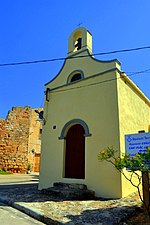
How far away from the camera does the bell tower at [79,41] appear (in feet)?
33.2

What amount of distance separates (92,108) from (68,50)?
4051 mm

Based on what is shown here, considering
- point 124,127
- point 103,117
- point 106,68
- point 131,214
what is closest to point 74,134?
point 103,117

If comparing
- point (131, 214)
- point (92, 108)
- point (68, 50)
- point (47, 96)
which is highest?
point (68, 50)

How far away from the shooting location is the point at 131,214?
5230mm

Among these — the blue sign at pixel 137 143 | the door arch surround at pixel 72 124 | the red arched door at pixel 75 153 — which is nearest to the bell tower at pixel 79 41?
the door arch surround at pixel 72 124

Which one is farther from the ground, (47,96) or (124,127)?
(47,96)

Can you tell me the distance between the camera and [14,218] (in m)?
4.84

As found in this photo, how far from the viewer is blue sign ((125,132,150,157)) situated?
18.0 feet

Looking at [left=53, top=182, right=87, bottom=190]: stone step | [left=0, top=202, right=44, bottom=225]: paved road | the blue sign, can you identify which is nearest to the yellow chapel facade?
[left=53, top=182, right=87, bottom=190]: stone step

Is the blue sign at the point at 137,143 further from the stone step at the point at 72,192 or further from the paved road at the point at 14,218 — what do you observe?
the paved road at the point at 14,218

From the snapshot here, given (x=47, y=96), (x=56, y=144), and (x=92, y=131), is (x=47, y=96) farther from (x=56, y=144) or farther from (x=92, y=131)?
(x=92, y=131)

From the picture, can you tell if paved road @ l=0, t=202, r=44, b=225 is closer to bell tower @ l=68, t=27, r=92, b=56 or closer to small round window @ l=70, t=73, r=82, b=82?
small round window @ l=70, t=73, r=82, b=82

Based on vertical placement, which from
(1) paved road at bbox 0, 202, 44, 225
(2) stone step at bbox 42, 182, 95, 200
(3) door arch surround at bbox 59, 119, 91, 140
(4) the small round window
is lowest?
(1) paved road at bbox 0, 202, 44, 225

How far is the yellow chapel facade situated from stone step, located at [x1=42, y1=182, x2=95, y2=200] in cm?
30
